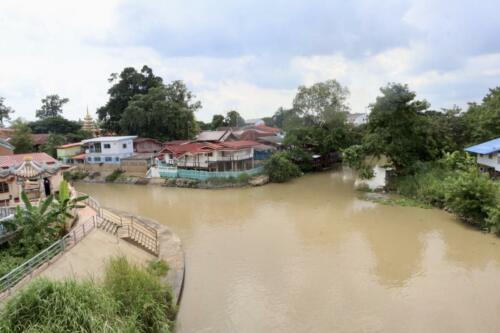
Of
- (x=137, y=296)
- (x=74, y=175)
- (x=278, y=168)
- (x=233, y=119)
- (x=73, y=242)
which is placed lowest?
(x=137, y=296)

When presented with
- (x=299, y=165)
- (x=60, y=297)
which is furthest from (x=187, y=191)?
(x=60, y=297)

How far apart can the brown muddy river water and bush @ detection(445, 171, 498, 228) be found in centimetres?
89

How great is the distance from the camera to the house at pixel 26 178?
47.0ft

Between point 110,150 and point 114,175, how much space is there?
3794 millimetres

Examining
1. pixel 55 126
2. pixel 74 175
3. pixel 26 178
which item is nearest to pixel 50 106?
pixel 55 126

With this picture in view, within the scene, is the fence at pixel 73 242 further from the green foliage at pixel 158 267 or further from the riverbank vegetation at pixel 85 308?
the riverbank vegetation at pixel 85 308

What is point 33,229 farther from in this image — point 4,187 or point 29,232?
point 4,187

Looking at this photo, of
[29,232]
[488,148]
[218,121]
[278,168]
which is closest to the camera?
[29,232]

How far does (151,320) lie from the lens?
7.22m

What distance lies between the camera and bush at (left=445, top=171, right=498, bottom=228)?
46.6 feet

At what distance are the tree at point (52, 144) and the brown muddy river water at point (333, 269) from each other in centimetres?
2318

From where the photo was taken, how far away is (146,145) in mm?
35844

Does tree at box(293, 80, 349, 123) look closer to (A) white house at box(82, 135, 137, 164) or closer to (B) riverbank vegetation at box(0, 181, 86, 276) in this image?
(A) white house at box(82, 135, 137, 164)

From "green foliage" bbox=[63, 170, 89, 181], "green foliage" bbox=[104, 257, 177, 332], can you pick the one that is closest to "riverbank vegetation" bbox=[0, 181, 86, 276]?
"green foliage" bbox=[104, 257, 177, 332]
